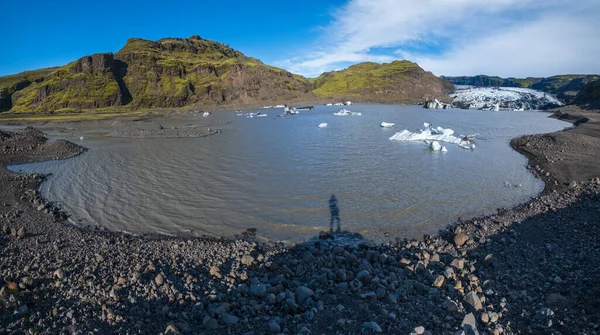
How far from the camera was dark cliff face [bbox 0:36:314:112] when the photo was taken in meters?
125

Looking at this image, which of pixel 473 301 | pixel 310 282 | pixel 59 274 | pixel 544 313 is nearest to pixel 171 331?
pixel 310 282

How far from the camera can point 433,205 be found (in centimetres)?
1585

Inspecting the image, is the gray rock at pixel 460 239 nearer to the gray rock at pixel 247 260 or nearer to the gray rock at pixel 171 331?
the gray rock at pixel 247 260

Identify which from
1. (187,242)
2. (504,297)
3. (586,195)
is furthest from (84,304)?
(586,195)

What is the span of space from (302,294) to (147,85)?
158069 millimetres

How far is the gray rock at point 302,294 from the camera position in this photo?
23.6ft

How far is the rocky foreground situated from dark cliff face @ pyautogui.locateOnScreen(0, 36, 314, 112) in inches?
5411

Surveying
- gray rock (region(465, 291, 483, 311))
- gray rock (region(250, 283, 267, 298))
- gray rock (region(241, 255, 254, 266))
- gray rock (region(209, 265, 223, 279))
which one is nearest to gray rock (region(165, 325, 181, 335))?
gray rock (region(250, 283, 267, 298))

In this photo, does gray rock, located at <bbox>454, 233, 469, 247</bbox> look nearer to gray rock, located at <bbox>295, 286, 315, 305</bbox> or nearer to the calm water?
the calm water

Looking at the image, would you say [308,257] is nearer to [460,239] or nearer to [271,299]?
[271,299]

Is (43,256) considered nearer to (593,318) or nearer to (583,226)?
(593,318)

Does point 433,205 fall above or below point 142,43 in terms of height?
below

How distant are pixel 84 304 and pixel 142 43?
725ft

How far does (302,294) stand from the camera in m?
7.28
